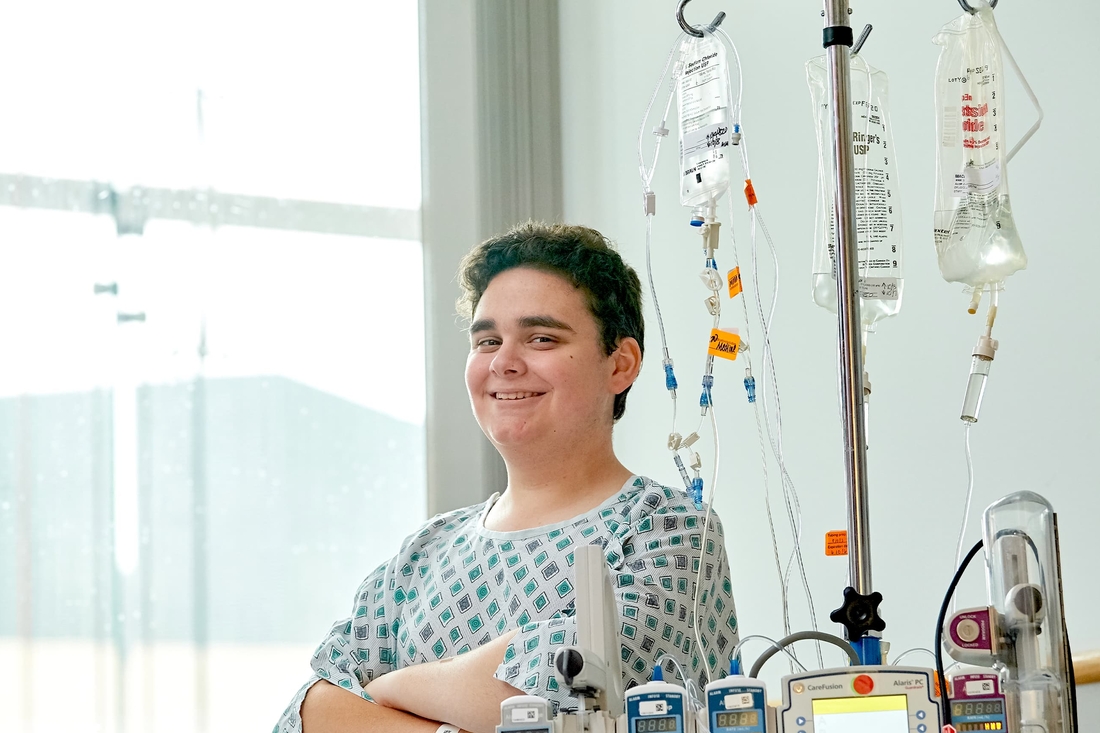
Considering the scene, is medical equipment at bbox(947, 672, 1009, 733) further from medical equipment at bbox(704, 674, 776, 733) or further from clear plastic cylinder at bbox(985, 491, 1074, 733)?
medical equipment at bbox(704, 674, 776, 733)

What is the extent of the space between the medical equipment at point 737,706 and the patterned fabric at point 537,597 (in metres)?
0.42

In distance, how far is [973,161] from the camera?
5.54 ft

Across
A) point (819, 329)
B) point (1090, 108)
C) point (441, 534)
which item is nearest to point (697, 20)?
point (819, 329)

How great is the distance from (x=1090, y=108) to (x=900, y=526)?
892 mm

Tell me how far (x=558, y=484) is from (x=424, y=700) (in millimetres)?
415

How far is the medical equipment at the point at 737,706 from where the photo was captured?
120 centimetres

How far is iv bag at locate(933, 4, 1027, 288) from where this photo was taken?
1.69 metres

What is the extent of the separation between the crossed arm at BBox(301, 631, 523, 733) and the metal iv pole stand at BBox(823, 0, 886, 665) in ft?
1.66

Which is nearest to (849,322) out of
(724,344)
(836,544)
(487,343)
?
(724,344)

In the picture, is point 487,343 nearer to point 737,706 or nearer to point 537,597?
point 537,597

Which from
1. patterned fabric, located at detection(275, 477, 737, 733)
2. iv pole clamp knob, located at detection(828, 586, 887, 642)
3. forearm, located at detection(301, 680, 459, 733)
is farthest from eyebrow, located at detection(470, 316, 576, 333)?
iv pole clamp knob, located at detection(828, 586, 887, 642)

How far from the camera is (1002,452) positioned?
230cm

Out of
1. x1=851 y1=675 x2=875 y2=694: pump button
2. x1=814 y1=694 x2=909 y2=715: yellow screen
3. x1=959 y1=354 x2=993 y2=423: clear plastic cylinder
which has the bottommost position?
x1=814 y1=694 x2=909 y2=715: yellow screen

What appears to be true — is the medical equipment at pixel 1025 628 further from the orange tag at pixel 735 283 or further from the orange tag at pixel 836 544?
the orange tag at pixel 735 283
